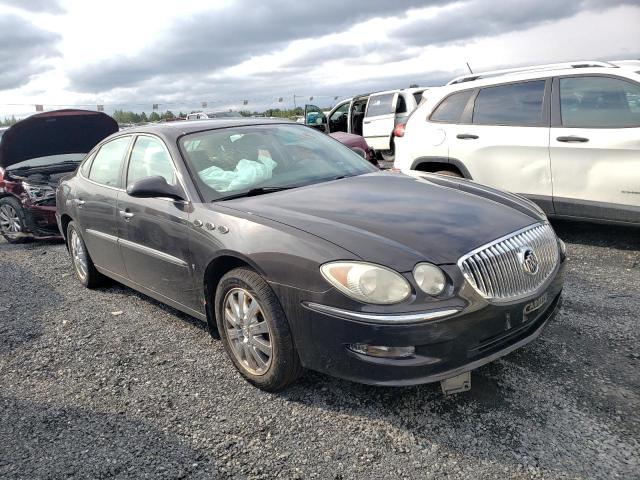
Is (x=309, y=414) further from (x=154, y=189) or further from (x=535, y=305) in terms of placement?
(x=154, y=189)

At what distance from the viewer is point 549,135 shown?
17.9 ft

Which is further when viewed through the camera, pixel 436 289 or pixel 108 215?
pixel 108 215

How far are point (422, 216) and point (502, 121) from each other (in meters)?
3.43

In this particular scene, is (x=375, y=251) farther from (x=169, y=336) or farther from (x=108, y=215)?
(x=108, y=215)

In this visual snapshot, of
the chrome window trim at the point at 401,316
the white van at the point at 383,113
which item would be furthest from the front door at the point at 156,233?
the white van at the point at 383,113

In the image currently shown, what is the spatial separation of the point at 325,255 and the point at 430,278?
1.70 feet

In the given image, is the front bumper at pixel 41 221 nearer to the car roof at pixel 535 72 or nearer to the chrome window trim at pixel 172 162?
the chrome window trim at pixel 172 162

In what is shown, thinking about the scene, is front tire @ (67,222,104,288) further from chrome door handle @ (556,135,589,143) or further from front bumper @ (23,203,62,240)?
chrome door handle @ (556,135,589,143)

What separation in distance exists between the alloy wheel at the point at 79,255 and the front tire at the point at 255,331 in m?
2.55

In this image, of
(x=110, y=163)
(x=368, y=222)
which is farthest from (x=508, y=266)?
(x=110, y=163)

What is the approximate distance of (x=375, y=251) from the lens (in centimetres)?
264

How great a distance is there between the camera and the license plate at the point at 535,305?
277 cm

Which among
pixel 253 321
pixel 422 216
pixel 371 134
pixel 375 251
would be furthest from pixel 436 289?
pixel 371 134

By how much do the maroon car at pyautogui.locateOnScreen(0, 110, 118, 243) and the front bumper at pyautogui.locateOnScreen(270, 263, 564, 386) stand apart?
6068 millimetres
